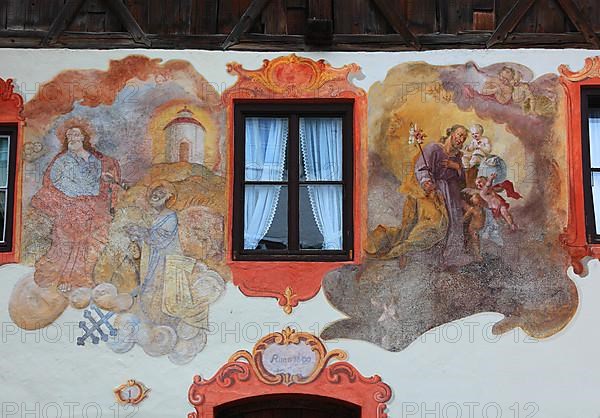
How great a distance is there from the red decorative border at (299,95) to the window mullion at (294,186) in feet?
0.80

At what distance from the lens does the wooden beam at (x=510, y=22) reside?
11.5m

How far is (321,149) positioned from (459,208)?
139 cm

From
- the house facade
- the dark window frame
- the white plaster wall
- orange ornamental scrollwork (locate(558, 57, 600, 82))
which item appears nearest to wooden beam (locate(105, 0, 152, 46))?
the house facade

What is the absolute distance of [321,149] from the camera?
37.4 feet

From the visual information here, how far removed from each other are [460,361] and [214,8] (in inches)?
157

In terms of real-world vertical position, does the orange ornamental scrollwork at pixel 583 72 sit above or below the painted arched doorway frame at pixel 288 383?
above

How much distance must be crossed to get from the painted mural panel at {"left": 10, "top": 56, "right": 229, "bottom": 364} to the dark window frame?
0.44 feet

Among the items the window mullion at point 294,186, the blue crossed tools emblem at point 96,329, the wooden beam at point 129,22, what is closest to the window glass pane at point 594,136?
the window mullion at point 294,186

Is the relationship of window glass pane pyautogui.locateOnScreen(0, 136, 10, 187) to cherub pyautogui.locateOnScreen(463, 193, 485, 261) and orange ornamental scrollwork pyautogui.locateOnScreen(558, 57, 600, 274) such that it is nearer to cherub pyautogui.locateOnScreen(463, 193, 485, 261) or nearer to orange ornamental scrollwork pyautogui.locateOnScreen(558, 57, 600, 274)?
cherub pyautogui.locateOnScreen(463, 193, 485, 261)

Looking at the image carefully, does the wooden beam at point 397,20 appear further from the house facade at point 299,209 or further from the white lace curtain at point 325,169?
the white lace curtain at point 325,169

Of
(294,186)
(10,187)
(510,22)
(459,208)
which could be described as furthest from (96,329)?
(510,22)

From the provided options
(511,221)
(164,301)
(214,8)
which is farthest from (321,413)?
(214,8)

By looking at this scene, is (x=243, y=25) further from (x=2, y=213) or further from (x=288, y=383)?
(x=288, y=383)

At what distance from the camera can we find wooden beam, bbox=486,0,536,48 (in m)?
11.5
